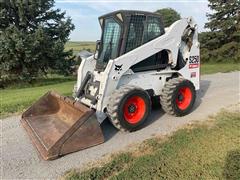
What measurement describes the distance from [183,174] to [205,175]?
0.28 metres

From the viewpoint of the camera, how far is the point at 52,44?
1667cm

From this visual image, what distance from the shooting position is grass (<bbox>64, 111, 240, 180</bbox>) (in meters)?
3.39

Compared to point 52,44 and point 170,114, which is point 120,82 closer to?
point 170,114

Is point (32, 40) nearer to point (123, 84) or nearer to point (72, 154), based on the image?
point (123, 84)

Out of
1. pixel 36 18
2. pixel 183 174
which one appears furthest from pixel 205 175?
pixel 36 18

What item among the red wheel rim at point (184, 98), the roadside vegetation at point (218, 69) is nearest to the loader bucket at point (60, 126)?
the red wheel rim at point (184, 98)

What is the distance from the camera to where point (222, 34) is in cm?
2398

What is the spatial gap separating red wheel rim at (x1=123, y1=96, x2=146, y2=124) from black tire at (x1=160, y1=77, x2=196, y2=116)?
2.27 ft

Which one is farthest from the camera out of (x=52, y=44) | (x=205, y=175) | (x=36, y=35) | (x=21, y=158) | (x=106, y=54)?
(x=52, y=44)

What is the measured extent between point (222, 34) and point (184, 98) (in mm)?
20580

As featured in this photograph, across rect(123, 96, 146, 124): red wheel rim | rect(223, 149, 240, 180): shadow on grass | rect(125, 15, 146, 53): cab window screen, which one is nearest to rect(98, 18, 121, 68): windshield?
rect(125, 15, 146, 53): cab window screen

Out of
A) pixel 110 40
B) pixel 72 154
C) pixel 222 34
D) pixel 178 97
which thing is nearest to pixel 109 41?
pixel 110 40

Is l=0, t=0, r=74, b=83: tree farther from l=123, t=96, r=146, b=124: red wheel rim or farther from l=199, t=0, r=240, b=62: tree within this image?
l=199, t=0, r=240, b=62: tree

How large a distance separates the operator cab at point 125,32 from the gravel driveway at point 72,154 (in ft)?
A: 4.31
